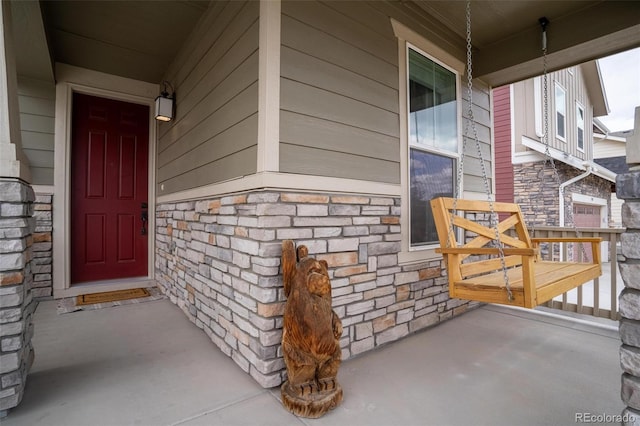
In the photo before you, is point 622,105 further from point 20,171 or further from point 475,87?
point 20,171

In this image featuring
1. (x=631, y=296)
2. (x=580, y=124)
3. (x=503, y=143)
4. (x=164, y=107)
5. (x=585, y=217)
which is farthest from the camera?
(x=580, y=124)

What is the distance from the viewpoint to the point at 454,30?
324 centimetres

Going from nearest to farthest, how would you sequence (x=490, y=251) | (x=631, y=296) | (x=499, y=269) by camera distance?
1. (x=631, y=296)
2. (x=490, y=251)
3. (x=499, y=269)

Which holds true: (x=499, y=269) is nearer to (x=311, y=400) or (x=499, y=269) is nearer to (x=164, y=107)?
(x=311, y=400)

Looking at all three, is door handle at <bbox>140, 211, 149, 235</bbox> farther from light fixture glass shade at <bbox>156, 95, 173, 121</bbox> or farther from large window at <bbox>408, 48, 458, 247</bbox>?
large window at <bbox>408, 48, 458, 247</bbox>

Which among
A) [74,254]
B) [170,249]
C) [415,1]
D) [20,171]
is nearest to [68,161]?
[74,254]

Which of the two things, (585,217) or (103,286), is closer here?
(103,286)

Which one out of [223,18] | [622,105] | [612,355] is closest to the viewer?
[612,355]

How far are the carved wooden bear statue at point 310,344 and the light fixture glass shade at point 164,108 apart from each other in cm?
276

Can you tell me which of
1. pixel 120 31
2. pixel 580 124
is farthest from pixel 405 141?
pixel 580 124

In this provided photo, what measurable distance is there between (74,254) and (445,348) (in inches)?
162

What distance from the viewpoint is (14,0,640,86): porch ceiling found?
9.08 feet

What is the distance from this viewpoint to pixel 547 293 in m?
1.79

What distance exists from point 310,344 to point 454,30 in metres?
3.24
